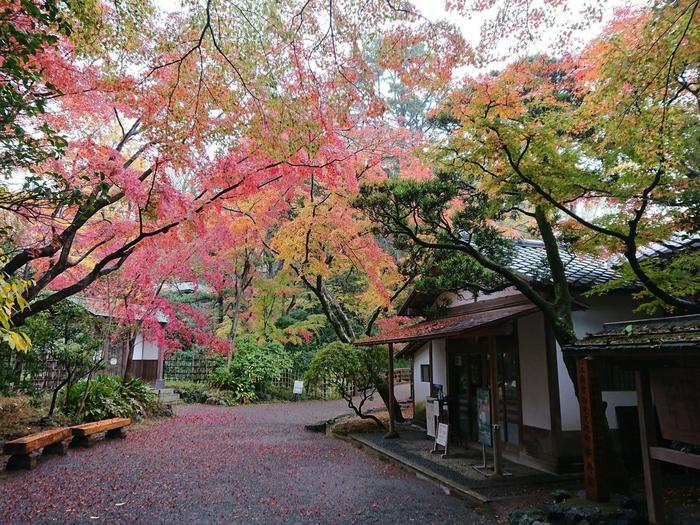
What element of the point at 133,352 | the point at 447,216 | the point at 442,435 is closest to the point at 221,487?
the point at 442,435

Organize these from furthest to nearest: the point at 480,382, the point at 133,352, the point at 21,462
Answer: the point at 133,352
the point at 480,382
the point at 21,462

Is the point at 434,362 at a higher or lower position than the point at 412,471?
higher

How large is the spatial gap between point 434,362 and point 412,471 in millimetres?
4660

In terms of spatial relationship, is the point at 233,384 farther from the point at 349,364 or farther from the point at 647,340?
the point at 647,340

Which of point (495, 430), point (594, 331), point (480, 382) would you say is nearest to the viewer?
point (495, 430)

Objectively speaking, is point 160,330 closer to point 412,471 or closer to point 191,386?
point 191,386

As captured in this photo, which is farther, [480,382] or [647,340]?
[480,382]

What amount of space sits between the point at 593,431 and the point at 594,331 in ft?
12.3

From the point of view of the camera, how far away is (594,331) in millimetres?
8852

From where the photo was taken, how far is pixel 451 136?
6906mm

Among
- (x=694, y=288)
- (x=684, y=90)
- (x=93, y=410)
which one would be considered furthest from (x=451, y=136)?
(x=93, y=410)

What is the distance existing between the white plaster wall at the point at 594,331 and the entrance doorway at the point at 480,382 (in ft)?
3.14

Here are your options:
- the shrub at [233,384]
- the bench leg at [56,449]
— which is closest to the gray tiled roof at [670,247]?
the bench leg at [56,449]

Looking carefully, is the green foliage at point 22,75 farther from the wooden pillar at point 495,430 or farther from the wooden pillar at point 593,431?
the wooden pillar at point 495,430
